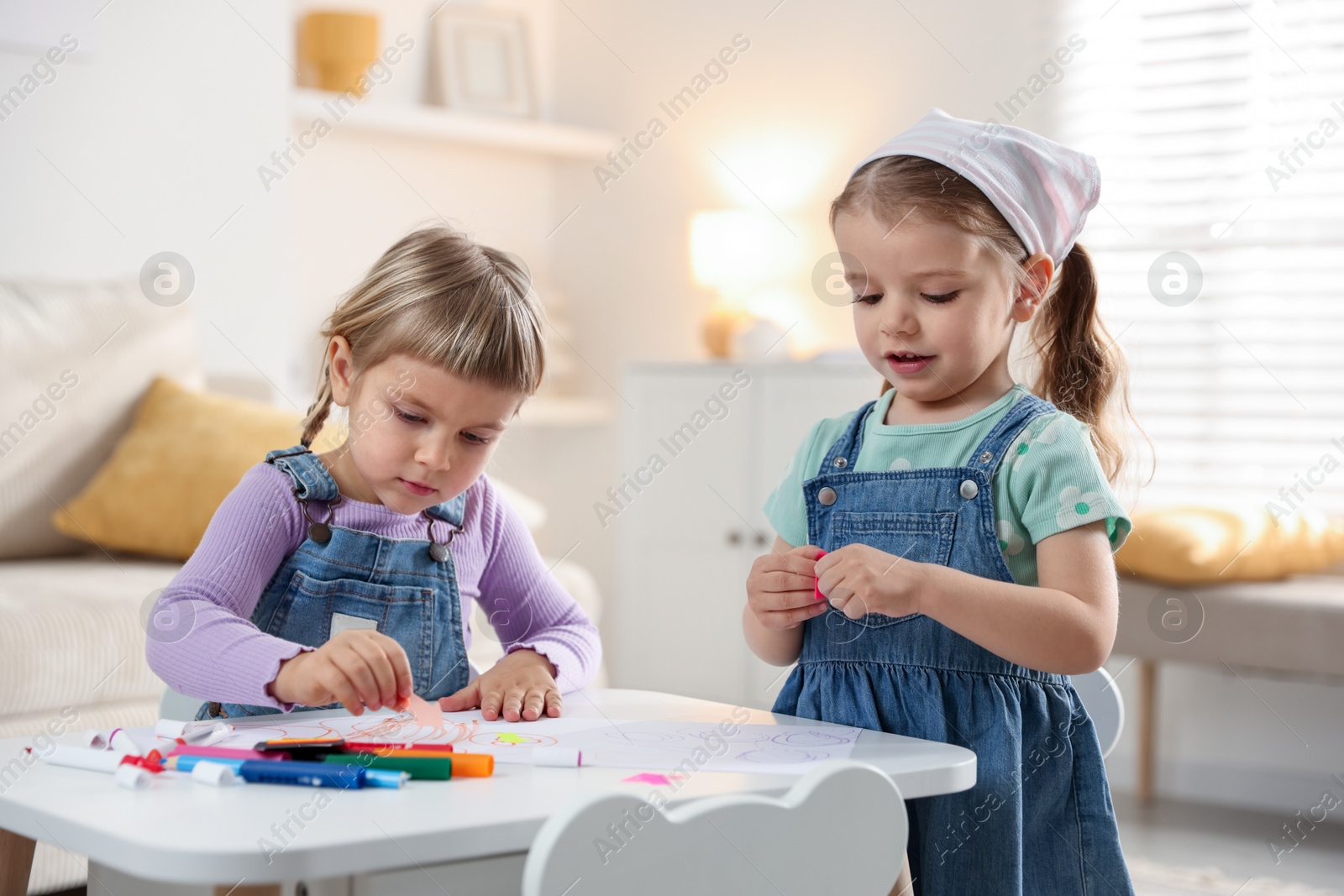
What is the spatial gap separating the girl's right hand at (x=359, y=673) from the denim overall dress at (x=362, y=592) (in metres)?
0.17

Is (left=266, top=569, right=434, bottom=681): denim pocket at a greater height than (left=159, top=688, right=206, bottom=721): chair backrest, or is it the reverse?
(left=266, top=569, right=434, bottom=681): denim pocket

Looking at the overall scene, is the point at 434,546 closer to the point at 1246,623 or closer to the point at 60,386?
the point at 60,386

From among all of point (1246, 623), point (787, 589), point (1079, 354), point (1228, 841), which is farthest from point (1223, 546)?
point (787, 589)

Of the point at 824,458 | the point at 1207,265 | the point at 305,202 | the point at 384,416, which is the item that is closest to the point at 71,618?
the point at 384,416

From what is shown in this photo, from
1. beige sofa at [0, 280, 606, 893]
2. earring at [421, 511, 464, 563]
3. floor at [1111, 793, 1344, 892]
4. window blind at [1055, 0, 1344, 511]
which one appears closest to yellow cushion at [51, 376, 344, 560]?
beige sofa at [0, 280, 606, 893]

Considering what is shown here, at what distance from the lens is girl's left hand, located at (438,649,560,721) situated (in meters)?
0.96

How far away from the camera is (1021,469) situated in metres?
1.04

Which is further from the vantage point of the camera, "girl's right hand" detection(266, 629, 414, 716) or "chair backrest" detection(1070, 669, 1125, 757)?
"chair backrest" detection(1070, 669, 1125, 757)

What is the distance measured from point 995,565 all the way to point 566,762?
16.0 inches

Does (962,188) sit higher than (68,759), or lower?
higher

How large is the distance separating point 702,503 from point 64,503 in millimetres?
1470

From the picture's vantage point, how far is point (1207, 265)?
286 cm

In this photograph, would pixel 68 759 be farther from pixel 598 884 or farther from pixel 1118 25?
pixel 1118 25

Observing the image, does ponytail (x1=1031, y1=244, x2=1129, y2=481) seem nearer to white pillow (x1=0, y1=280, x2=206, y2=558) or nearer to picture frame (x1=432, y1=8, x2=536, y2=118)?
white pillow (x1=0, y1=280, x2=206, y2=558)
